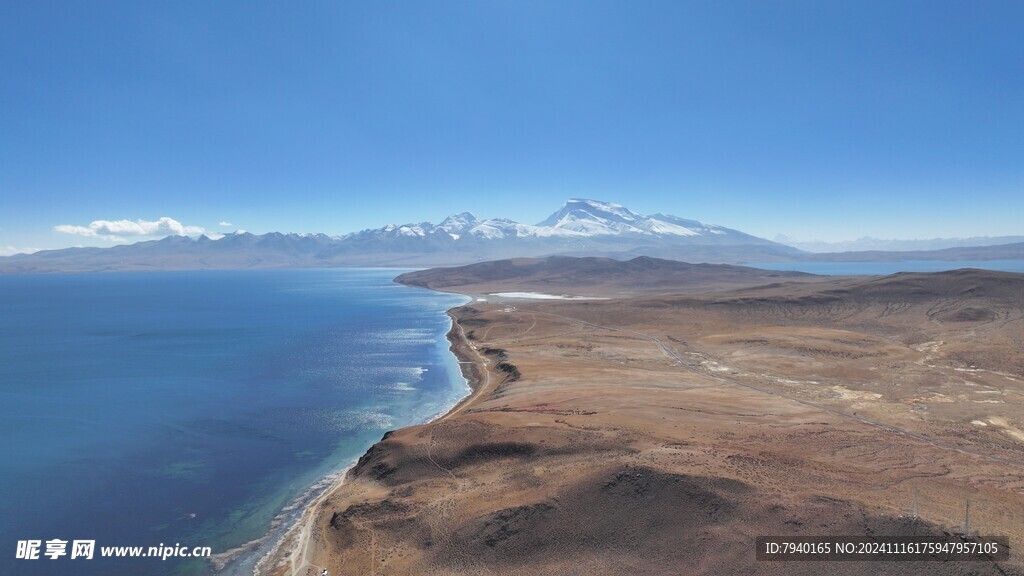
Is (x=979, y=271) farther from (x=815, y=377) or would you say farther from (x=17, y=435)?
(x=17, y=435)

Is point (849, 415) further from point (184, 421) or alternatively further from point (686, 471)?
point (184, 421)

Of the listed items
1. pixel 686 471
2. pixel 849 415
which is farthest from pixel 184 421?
pixel 849 415

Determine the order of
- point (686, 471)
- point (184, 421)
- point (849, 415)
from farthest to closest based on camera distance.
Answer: point (184, 421) < point (849, 415) < point (686, 471)

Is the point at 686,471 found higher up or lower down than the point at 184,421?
higher up

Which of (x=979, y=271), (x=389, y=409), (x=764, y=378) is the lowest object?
(x=389, y=409)

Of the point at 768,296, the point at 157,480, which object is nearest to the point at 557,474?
the point at 157,480

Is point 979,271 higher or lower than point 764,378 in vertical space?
higher

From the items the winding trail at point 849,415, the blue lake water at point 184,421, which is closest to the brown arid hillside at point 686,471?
the winding trail at point 849,415
